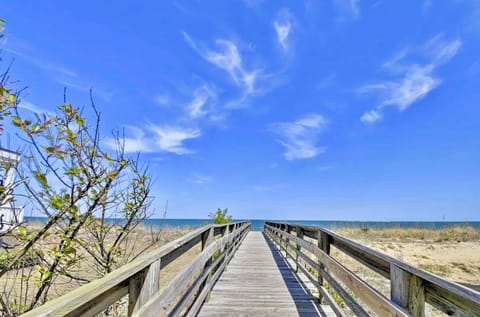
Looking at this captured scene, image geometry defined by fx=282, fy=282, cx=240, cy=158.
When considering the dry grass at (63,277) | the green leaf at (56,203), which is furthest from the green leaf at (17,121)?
the dry grass at (63,277)

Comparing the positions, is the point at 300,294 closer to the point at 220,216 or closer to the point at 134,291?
the point at 134,291

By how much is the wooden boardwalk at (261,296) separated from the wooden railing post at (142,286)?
1805 millimetres

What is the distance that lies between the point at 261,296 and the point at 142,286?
9.24 feet

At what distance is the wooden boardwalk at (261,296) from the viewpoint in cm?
326

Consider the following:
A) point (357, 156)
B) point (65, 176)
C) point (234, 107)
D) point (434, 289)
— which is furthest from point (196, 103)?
point (357, 156)

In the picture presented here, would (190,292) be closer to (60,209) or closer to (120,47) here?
(60,209)

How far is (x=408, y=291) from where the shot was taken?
1555 mm

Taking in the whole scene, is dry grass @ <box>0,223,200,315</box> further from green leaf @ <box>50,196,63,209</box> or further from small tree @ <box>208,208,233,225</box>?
small tree @ <box>208,208,233,225</box>

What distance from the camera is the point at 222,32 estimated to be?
8.59 metres

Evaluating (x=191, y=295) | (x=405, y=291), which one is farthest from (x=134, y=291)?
(x=405, y=291)

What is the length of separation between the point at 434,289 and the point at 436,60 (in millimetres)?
11834

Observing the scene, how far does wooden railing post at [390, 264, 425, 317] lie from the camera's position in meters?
1.47

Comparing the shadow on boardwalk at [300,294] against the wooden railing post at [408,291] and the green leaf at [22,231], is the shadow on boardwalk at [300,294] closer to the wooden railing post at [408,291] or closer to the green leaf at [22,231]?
the wooden railing post at [408,291]

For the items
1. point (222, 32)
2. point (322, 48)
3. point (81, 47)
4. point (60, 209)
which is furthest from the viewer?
point (322, 48)
